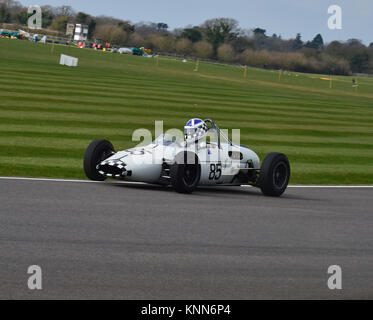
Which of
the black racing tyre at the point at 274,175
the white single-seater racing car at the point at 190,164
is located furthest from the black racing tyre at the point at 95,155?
the black racing tyre at the point at 274,175

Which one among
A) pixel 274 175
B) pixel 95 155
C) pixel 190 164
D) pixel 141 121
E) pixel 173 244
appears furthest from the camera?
pixel 141 121

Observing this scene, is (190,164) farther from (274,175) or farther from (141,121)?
(141,121)

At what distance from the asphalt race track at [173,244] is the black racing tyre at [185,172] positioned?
226 millimetres

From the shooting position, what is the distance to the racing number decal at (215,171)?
1374cm

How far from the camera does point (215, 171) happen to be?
13852 mm

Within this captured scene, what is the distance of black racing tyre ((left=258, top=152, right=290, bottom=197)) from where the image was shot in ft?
46.1

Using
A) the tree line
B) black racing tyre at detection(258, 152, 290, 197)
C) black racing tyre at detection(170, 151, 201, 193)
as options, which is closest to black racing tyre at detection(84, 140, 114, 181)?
black racing tyre at detection(170, 151, 201, 193)

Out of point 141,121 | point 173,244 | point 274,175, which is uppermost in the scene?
point 141,121

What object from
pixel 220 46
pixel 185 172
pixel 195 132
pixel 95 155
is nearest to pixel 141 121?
pixel 195 132

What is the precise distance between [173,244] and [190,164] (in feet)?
14.5

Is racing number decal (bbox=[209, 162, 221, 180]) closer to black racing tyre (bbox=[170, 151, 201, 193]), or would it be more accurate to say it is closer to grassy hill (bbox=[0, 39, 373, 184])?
black racing tyre (bbox=[170, 151, 201, 193])

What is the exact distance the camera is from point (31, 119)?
22672 millimetres

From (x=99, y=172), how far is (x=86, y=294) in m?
6.99
